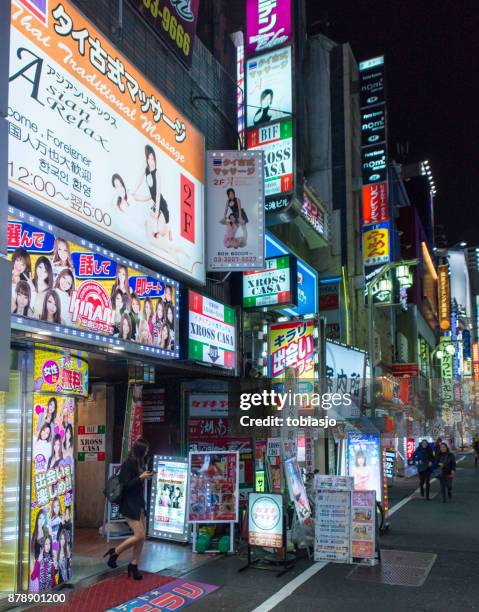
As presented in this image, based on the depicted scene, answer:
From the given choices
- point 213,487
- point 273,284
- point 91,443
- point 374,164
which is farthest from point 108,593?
point 374,164

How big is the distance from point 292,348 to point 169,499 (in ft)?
19.0

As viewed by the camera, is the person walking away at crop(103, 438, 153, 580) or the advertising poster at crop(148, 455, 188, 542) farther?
the advertising poster at crop(148, 455, 188, 542)

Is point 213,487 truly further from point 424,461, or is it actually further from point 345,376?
point 424,461

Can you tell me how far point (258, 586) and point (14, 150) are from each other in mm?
6292

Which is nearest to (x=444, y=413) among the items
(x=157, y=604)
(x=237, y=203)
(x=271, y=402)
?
(x=271, y=402)

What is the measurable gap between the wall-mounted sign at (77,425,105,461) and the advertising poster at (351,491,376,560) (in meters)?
5.65

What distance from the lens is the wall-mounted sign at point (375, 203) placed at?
3101cm

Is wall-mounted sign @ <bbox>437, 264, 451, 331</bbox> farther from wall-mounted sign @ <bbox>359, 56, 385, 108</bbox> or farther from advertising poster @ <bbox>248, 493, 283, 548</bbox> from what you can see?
advertising poster @ <bbox>248, 493, 283, 548</bbox>

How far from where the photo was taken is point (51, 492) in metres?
7.89

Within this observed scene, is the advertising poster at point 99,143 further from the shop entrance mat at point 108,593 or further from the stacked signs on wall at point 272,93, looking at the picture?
the shop entrance mat at point 108,593

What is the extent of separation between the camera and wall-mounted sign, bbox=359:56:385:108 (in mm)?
31931

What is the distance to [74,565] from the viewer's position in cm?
916

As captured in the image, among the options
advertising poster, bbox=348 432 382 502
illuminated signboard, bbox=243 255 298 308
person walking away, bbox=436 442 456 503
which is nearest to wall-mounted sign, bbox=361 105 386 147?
person walking away, bbox=436 442 456 503

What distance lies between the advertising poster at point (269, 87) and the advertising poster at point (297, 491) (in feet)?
26.5
